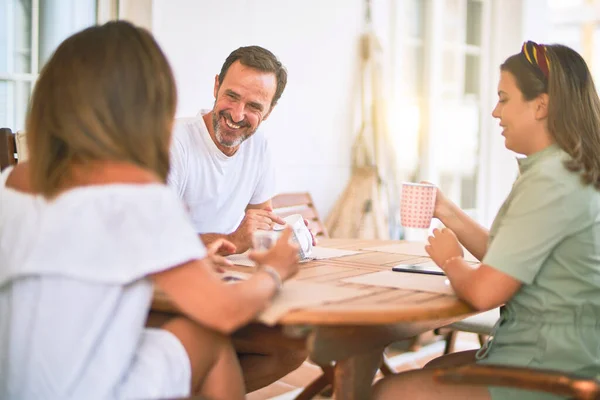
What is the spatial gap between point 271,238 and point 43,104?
59 centimetres

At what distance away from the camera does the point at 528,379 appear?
125 cm

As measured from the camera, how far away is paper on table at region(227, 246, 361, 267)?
196 centimetres

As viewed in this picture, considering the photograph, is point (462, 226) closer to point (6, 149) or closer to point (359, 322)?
point (359, 322)

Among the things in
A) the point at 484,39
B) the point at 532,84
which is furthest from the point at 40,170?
the point at 484,39

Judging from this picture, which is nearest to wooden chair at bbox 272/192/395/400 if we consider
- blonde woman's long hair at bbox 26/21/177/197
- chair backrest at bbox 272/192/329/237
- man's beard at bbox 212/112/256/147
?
chair backrest at bbox 272/192/329/237

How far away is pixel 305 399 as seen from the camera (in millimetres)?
2711

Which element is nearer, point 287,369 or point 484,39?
point 287,369

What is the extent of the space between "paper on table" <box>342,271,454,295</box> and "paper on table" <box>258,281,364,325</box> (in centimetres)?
13

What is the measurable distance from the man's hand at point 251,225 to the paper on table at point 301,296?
469mm

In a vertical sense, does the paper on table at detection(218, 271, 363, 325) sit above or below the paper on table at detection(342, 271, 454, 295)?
above

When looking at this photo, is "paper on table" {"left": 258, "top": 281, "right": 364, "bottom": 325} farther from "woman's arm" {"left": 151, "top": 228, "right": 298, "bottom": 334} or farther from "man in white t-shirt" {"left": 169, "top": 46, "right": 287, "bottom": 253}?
"man in white t-shirt" {"left": 169, "top": 46, "right": 287, "bottom": 253}

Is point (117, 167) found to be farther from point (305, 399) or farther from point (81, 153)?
point (305, 399)

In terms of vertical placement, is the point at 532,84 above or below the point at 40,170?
above

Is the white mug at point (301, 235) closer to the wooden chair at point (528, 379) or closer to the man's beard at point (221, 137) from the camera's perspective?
the man's beard at point (221, 137)
